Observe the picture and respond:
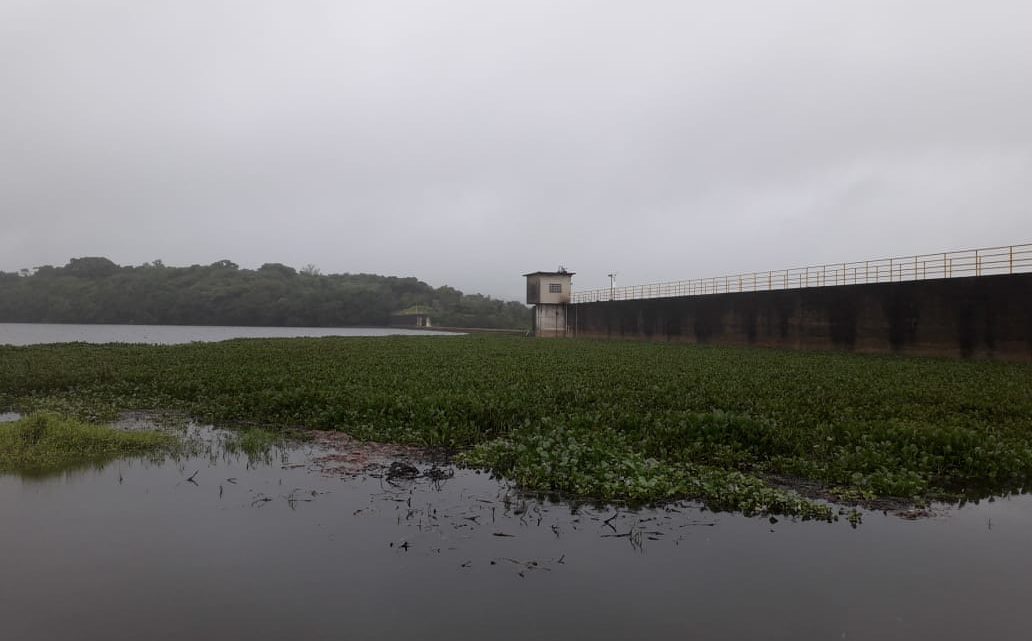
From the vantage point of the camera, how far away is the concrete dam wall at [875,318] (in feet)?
80.6

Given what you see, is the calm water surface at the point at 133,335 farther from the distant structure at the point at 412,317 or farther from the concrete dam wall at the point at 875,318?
the concrete dam wall at the point at 875,318

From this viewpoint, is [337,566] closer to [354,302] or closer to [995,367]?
[995,367]

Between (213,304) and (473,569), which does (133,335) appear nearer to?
(213,304)

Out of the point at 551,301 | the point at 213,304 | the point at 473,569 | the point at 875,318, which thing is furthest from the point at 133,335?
the point at 473,569

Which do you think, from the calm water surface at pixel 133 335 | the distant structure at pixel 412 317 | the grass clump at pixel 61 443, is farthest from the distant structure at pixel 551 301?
the distant structure at pixel 412 317

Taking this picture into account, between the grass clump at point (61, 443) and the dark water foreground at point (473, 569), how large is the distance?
1.41 m

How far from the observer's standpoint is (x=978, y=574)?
629 cm

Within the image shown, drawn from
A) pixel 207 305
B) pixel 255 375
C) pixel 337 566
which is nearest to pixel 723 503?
pixel 337 566

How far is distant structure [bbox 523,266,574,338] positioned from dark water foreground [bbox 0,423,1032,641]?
5078 centimetres

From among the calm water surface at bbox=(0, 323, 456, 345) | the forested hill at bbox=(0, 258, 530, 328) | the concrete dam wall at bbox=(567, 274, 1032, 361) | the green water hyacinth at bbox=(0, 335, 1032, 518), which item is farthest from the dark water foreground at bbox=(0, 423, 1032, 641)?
the forested hill at bbox=(0, 258, 530, 328)

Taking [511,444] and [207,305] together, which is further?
[207,305]

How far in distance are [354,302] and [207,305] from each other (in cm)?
2910

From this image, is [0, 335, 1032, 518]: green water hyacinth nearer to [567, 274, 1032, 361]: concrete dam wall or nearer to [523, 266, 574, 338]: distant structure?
[567, 274, 1032, 361]: concrete dam wall

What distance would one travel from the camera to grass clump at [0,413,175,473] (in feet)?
32.9
